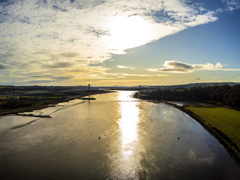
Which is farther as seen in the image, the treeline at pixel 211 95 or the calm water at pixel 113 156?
the treeline at pixel 211 95

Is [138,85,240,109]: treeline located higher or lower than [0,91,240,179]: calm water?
higher

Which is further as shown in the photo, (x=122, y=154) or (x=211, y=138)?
(x=211, y=138)

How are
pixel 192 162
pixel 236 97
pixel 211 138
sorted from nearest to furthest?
pixel 192 162 → pixel 211 138 → pixel 236 97

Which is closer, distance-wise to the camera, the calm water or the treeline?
the calm water

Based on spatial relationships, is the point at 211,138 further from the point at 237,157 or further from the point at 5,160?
the point at 5,160

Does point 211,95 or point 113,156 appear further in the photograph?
point 211,95

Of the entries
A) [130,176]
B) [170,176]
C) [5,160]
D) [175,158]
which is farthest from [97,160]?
[5,160]

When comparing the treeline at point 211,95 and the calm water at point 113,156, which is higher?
the treeline at point 211,95

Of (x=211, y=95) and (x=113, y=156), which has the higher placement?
(x=211, y=95)
